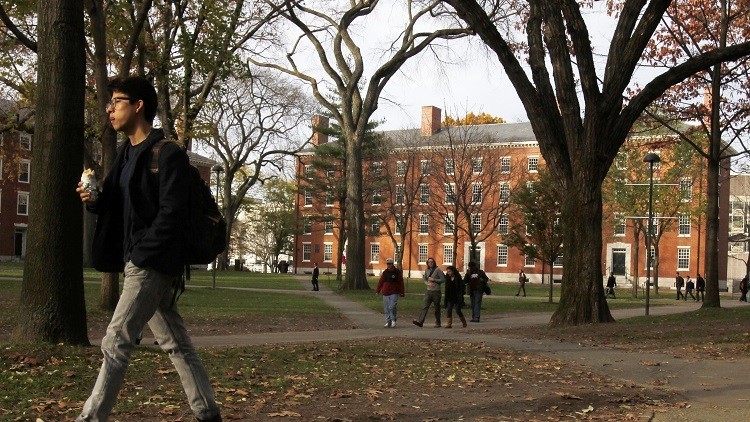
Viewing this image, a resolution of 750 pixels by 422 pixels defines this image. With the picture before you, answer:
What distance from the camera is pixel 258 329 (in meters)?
18.8

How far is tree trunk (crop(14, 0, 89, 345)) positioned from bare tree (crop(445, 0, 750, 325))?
1033 centimetres

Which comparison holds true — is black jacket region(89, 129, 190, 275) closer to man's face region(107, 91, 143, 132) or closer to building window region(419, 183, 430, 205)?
man's face region(107, 91, 143, 132)

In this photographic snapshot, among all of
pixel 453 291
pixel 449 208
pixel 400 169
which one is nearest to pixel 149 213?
pixel 453 291

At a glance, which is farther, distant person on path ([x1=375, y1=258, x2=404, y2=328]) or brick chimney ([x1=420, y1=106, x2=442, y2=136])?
brick chimney ([x1=420, y1=106, x2=442, y2=136])

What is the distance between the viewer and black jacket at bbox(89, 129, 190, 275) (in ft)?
15.8

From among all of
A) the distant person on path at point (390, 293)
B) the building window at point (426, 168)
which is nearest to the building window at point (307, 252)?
the building window at point (426, 168)

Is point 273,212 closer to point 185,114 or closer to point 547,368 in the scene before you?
point 185,114

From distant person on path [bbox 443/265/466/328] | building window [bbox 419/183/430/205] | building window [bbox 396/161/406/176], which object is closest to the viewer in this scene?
distant person on path [bbox 443/265/466/328]

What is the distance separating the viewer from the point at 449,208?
2680 inches

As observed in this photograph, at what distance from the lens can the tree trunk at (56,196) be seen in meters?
8.77

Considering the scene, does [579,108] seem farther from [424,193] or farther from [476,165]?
[424,193]

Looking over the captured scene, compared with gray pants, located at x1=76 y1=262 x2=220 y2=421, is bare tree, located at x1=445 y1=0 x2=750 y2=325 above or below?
above

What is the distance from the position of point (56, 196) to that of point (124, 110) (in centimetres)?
406

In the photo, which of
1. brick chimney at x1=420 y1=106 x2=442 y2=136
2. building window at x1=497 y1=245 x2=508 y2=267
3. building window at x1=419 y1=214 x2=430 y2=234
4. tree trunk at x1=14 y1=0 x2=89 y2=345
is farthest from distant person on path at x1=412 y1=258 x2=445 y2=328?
building window at x1=497 y1=245 x2=508 y2=267
